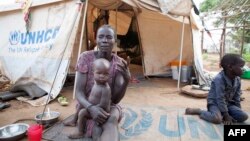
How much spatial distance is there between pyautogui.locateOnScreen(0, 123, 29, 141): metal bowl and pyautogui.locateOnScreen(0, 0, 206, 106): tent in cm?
92

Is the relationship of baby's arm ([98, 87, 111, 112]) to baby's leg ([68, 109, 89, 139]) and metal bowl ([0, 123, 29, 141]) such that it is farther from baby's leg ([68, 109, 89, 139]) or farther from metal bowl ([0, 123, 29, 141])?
metal bowl ([0, 123, 29, 141])

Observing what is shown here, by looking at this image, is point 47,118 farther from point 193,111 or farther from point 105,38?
point 193,111

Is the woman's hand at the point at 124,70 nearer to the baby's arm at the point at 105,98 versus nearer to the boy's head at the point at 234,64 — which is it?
the baby's arm at the point at 105,98

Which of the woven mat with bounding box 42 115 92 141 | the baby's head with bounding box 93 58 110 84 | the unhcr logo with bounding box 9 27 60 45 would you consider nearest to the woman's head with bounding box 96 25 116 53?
the baby's head with bounding box 93 58 110 84

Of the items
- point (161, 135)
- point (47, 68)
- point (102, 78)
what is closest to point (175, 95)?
point (161, 135)

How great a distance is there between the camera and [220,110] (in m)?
3.06

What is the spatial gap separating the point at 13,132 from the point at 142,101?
2290 mm

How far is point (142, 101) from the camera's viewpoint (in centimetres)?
441

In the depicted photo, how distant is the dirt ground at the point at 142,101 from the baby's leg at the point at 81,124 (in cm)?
91

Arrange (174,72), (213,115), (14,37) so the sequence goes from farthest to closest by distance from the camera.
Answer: (174,72) → (14,37) → (213,115)

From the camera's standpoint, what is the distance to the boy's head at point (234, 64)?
293cm

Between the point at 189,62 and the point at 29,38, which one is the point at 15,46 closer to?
the point at 29,38

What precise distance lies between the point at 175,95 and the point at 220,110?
184cm

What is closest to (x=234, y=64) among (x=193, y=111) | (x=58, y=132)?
(x=193, y=111)
